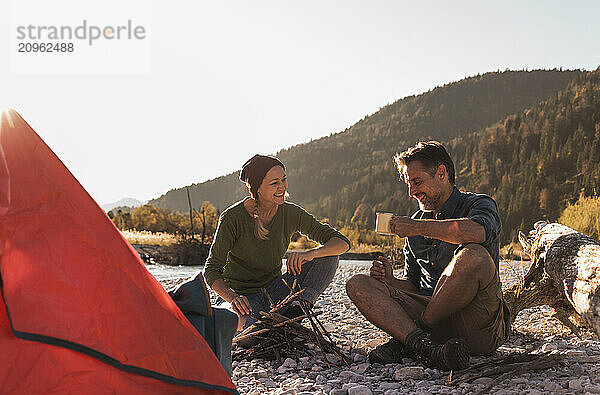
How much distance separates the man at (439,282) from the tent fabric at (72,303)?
1451mm

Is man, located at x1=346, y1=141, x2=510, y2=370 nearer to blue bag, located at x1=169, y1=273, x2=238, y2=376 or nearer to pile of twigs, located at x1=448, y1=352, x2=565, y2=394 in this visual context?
pile of twigs, located at x1=448, y1=352, x2=565, y2=394

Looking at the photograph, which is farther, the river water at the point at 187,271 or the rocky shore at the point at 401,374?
the river water at the point at 187,271

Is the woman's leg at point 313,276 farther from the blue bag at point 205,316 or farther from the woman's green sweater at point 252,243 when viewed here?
the blue bag at point 205,316

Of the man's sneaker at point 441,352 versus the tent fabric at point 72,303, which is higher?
the tent fabric at point 72,303

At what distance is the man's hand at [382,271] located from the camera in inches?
139

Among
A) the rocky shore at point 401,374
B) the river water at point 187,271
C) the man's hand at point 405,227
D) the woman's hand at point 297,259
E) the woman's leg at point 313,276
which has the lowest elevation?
the river water at point 187,271

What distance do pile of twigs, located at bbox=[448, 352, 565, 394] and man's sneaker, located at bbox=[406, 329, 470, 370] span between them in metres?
0.06

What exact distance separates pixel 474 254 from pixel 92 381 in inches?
81.5

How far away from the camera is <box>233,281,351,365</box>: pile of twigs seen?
362cm

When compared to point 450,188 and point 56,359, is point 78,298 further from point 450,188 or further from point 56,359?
point 450,188

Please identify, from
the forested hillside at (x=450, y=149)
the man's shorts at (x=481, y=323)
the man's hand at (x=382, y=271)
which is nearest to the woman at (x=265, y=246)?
the man's hand at (x=382, y=271)

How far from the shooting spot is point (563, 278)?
409cm

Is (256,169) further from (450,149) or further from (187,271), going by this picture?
(450,149)

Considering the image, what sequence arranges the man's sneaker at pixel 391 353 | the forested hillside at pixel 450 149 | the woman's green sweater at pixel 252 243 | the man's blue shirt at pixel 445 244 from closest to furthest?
1. the man's blue shirt at pixel 445 244
2. the man's sneaker at pixel 391 353
3. the woman's green sweater at pixel 252 243
4. the forested hillside at pixel 450 149
